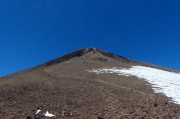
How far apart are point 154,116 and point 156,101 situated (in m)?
3.58

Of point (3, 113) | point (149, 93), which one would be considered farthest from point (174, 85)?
point (3, 113)

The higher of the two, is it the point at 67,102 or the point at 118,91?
the point at 118,91

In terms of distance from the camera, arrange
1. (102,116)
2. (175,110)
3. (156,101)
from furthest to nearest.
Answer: (156,101), (175,110), (102,116)

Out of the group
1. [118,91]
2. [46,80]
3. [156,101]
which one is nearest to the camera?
[156,101]

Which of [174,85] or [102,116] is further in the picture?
[174,85]

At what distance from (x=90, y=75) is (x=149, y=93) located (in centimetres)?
741

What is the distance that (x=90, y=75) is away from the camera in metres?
27.5

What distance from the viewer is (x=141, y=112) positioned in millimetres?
15977

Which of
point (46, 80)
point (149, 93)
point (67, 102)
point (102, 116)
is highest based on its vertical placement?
point (46, 80)

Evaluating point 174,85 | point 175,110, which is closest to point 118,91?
point 175,110

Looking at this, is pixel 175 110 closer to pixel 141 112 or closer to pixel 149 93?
pixel 141 112

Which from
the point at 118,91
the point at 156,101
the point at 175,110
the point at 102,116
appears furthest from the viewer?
the point at 118,91

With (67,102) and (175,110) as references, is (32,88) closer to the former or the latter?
(67,102)

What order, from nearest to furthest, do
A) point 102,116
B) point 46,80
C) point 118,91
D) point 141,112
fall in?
point 102,116 < point 141,112 < point 118,91 < point 46,80
